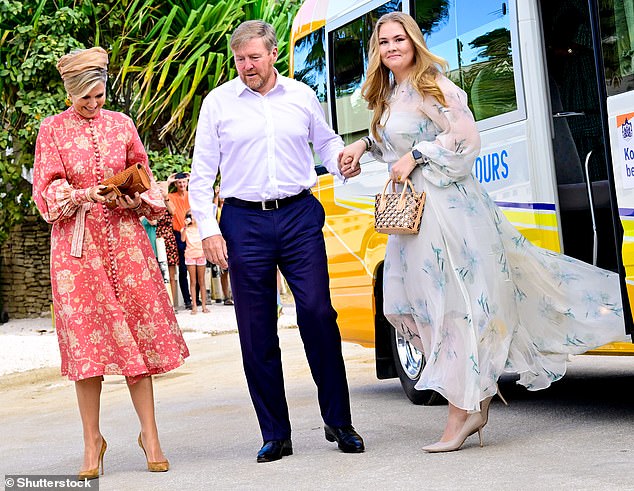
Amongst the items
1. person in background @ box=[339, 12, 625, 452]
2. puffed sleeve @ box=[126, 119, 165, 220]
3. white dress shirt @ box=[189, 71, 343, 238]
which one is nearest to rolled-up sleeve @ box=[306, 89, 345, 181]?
white dress shirt @ box=[189, 71, 343, 238]

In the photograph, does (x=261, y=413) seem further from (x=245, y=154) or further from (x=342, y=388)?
(x=245, y=154)

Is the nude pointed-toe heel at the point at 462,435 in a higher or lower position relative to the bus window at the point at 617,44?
lower

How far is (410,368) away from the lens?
25.9 ft

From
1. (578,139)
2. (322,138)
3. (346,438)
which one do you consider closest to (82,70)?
(322,138)

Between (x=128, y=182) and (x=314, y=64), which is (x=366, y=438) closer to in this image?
(x=128, y=182)

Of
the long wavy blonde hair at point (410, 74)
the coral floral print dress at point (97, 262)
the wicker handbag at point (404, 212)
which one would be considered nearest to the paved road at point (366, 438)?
the coral floral print dress at point (97, 262)

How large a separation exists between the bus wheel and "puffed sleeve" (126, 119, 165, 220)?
2147 millimetres

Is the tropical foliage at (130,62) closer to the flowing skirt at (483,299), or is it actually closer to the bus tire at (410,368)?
the bus tire at (410,368)

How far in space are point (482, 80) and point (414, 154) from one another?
3.81 ft

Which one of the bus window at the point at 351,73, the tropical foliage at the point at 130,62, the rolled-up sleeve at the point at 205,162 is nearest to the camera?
the rolled-up sleeve at the point at 205,162

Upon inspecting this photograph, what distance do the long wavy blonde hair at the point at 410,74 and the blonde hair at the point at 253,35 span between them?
1.55ft

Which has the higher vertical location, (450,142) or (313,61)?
(313,61)

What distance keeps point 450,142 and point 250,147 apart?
0.93 metres

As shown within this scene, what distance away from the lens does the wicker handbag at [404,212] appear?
5.93m
